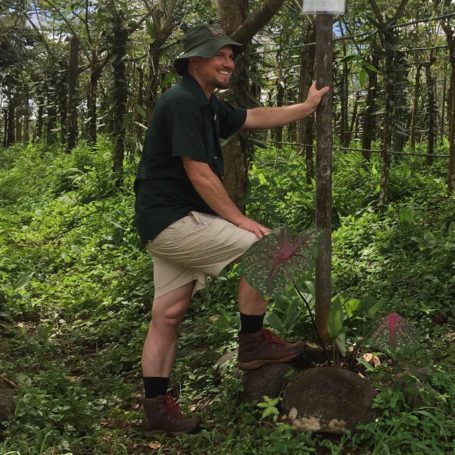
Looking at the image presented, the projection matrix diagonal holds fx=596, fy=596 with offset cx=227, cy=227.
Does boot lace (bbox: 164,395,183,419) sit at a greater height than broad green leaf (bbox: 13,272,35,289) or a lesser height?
lesser

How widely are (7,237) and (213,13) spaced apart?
938 cm

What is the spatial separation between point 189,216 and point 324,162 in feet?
2.90

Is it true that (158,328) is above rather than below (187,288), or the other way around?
below

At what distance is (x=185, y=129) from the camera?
3238mm

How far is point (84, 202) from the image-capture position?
35.6ft

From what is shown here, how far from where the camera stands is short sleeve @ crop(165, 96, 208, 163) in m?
3.21

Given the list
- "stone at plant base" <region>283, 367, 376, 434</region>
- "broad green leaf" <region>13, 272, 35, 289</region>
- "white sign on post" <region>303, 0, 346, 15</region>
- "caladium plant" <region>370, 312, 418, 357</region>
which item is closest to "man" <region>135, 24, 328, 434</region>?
"stone at plant base" <region>283, 367, 376, 434</region>

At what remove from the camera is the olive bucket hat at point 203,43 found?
11.1ft

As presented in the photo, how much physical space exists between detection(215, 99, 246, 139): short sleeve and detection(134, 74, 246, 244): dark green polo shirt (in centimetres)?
13

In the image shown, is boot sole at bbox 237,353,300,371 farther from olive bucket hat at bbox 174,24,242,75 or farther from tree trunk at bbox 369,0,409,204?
tree trunk at bbox 369,0,409,204

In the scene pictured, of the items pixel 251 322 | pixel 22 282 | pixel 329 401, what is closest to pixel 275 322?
pixel 251 322

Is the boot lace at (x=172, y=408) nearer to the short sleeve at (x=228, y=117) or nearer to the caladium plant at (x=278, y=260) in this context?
the caladium plant at (x=278, y=260)

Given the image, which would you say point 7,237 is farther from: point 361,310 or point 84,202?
point 361,310

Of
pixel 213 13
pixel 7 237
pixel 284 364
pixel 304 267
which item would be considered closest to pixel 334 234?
pixel 284 364
